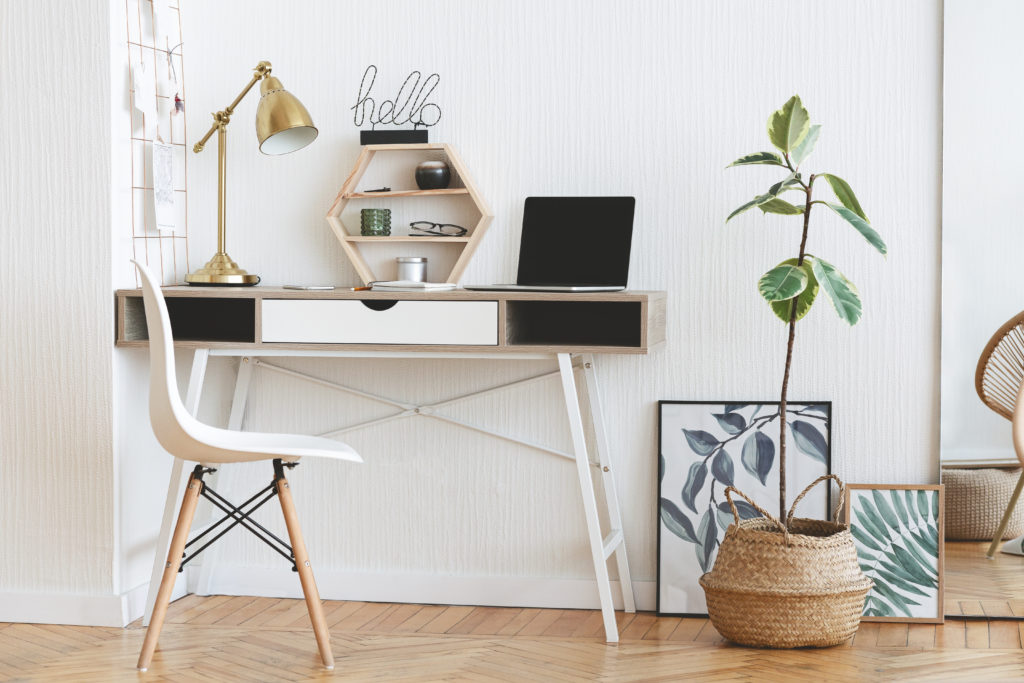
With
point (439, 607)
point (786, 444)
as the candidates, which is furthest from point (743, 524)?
point (439, 607)

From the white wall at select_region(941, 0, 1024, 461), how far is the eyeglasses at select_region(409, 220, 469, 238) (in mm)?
1322

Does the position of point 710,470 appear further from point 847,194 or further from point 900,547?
point 847,194

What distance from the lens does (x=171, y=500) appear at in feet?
9.49

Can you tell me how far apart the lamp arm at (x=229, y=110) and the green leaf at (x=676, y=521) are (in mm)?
1606

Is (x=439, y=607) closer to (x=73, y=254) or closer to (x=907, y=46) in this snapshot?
(x=73, y=254)

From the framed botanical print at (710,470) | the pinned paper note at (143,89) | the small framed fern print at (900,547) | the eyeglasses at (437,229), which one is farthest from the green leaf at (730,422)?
the pinned paper note at (143,89)

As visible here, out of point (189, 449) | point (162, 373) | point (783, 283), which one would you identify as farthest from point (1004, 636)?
point (162, 373)

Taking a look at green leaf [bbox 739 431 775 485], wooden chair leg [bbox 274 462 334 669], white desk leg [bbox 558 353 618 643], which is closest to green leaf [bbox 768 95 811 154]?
white desk leg [bbox 558 353 618 643]

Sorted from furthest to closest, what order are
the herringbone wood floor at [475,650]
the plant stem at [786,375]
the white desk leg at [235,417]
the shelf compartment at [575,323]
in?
the white desk leg at [235,417]
the shelf compartment at [575,323]
the plant stem at [786,375]
the herringbone wood floor at [475,650]

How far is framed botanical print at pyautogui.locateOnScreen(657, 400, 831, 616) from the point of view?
307 centimetres

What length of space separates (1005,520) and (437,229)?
1744mm

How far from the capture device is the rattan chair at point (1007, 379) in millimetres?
2920

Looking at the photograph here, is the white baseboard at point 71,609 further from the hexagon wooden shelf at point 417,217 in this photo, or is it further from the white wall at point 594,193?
the hexagon wooden shelf at point 417,217

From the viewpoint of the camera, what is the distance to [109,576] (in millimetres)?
3000
